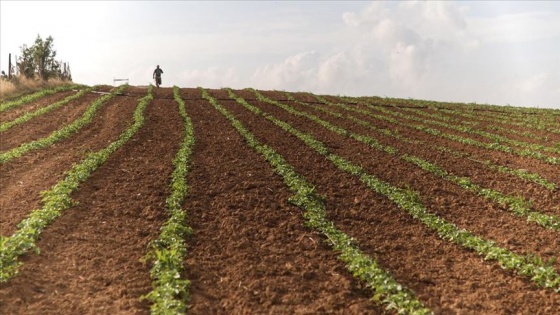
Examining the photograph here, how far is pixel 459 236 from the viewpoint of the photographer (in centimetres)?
934

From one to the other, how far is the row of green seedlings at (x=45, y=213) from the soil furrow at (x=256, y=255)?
98.2 inches

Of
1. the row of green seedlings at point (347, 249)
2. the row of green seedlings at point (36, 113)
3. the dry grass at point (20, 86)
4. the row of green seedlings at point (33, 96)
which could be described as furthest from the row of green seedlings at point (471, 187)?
the dry grass at point (20, 86)

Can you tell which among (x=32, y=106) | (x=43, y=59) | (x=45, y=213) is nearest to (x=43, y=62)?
(x=43, y=59)

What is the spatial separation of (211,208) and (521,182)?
8388 mm

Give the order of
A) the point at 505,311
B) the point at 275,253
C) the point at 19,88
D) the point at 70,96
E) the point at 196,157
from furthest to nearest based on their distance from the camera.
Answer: the point at 19,88 < the point at 70,96 < the point at 196,157 < the point at 275,253 < the point at 505,311

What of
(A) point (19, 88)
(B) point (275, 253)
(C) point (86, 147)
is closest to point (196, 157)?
(C) point (86, 147)

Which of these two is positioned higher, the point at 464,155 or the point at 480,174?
the point at 464,155

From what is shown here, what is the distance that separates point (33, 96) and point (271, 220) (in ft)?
74.0

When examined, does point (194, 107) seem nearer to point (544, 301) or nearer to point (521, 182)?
point (521, 182)

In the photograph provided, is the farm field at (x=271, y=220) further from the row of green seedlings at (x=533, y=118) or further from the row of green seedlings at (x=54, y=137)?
the row of green seedlings at (x=533, y=118)

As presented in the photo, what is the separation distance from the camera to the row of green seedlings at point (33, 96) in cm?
2460

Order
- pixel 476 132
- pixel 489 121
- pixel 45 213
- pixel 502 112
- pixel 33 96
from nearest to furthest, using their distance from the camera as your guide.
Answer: pixel 45 213
pixel 476 132
pixel 489 121
pixel 33 96
pixel 502 112

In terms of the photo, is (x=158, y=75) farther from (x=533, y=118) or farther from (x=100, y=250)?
(x=100, y=250)

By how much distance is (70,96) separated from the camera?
2762cm
